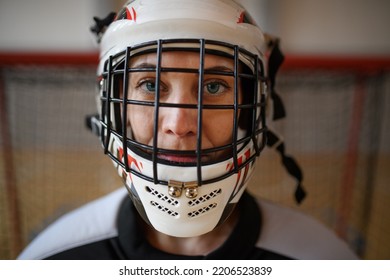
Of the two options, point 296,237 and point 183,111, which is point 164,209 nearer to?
point 183,111

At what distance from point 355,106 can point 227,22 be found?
73cm

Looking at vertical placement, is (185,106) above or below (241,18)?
below

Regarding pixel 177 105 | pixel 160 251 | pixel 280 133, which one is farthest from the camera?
pixel 280 133

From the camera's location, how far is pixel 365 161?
45.3 inches

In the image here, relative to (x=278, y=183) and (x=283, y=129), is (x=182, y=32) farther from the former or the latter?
(x=278, y=183)

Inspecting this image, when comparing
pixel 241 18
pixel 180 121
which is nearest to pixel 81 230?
pixel 180 121

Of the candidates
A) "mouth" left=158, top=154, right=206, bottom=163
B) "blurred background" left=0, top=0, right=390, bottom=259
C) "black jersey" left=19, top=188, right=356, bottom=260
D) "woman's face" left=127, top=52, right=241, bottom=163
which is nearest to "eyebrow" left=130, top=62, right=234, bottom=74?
"woman's face" left=127, top=52, right=241, bottom=163

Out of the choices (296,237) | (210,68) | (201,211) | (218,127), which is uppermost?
(210,68)

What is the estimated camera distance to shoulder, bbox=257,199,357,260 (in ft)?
2.41

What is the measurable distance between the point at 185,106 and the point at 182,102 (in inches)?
1.2

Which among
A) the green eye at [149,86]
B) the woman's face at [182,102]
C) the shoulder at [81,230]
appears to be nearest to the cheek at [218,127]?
the woman's face at [182,102]

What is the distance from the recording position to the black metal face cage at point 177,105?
0.51 metres

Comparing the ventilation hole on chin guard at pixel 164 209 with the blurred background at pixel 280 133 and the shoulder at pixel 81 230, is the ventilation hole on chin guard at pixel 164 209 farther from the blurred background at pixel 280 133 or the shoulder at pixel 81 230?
the blurred background at pixel 280 133

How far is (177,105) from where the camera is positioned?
500 mm
